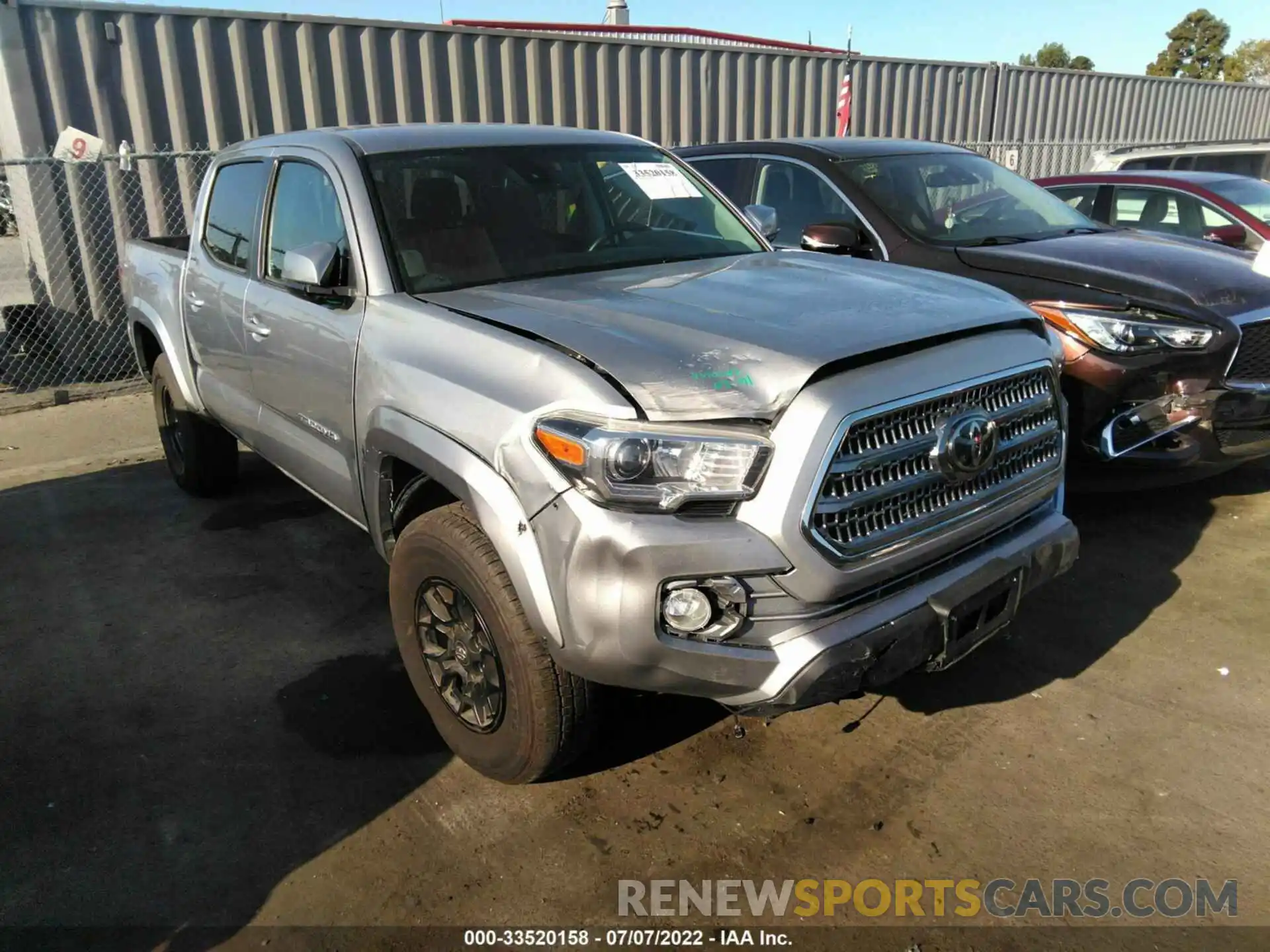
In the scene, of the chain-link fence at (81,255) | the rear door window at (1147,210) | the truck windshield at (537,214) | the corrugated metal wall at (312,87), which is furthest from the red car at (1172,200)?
the chain-link fence at (81,255)

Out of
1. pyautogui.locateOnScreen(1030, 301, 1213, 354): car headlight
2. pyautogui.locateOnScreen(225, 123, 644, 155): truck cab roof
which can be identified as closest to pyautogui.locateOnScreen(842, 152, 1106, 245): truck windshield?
pyautogui.locateOnScreen(1030, 301, 1213, 354): car headlight

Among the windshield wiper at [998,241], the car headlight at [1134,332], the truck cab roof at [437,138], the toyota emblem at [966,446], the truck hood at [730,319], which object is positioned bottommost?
the car headlight at [1134,332]

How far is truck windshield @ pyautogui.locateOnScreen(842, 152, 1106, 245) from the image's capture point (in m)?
5.15

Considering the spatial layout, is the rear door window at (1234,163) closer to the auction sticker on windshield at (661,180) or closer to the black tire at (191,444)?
the auction sticker on windshield at (661,180)

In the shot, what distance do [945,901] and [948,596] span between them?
0.76 m

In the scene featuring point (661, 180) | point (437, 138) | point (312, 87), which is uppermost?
point (312, 87)

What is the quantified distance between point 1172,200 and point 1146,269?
3407mm

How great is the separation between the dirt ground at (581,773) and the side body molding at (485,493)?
0.50 metres

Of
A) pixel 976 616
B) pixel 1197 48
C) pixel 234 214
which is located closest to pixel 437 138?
pixel 234 214

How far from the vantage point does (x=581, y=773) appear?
298 cm

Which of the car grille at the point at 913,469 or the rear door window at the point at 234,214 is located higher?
the rear door window at the point at 234,214

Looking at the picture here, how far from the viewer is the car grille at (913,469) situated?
2334 mm

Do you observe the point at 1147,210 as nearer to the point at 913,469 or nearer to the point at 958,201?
the point at 958,201

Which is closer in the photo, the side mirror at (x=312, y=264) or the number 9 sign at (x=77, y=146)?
the side mirror at (x=312, y=264)
